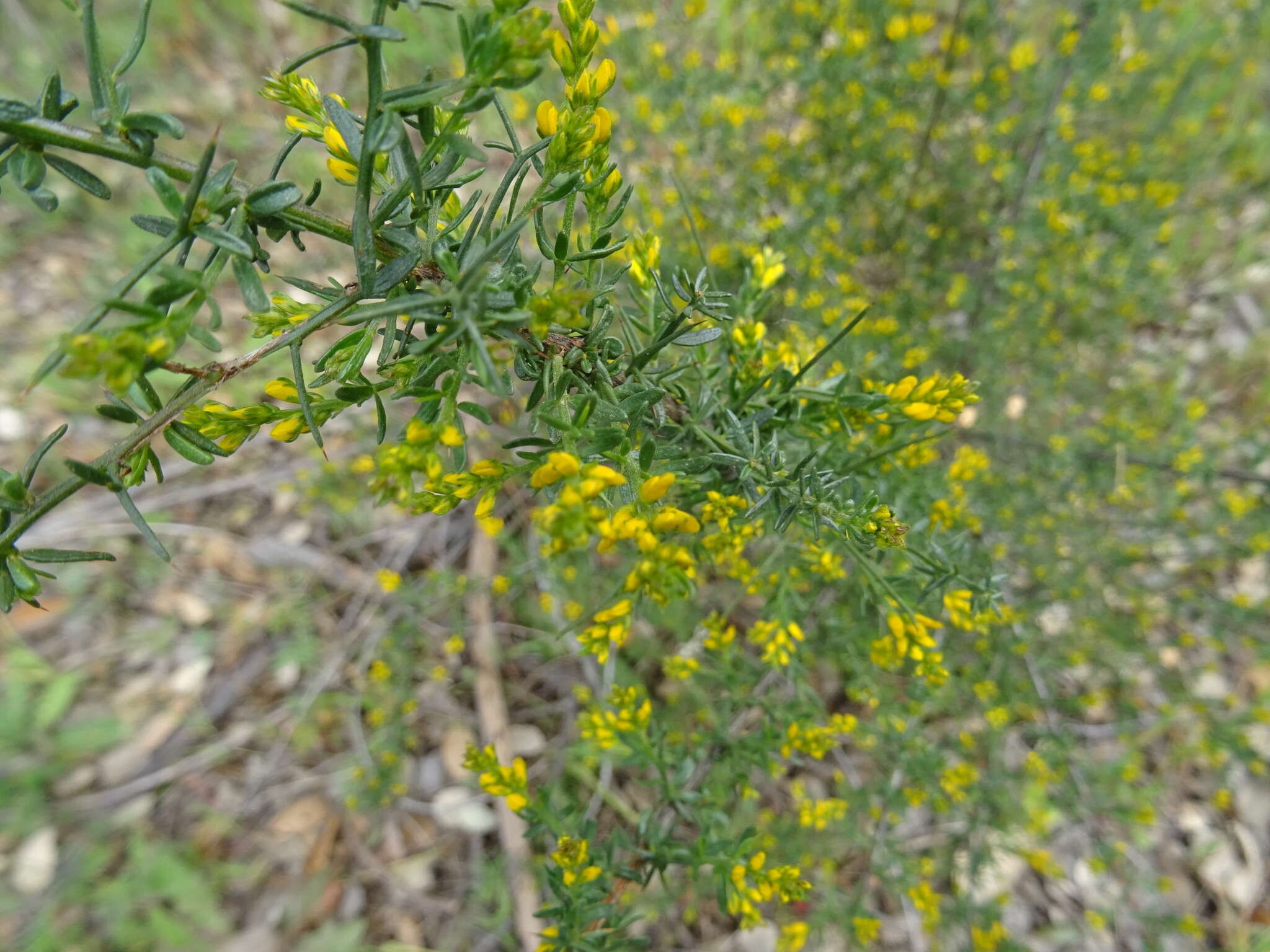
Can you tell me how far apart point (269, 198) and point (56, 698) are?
3.36 metres

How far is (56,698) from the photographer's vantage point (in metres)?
3.03

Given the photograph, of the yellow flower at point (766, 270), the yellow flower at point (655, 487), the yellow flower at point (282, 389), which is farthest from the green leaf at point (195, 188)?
the yellow flower at point (766, 270)

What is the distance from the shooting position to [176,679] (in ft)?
10.3

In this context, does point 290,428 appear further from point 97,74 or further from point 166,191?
point 97,74

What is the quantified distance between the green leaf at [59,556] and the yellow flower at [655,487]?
0.69 m

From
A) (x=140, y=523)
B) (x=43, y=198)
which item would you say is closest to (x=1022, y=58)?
(x=43, y=198)

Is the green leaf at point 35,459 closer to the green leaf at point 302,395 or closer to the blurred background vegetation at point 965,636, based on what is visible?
the green leaf at point 302,395

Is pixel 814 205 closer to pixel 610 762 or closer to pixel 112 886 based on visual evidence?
pixel 610 762

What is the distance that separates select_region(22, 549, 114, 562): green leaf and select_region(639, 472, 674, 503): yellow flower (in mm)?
689

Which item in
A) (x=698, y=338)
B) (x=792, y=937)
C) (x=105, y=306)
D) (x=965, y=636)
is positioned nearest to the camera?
(x=105, y=306)

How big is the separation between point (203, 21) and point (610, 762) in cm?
598

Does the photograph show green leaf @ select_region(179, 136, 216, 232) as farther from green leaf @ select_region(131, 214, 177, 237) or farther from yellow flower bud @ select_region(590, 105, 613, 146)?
yellow flower bud @ select_region(590, 105, 613, 146)

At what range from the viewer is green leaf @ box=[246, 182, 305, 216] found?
0.84 meters

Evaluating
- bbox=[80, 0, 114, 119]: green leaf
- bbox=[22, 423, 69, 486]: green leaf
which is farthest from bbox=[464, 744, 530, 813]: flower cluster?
bbox=[80, 0, 114, 119]: green leaf
